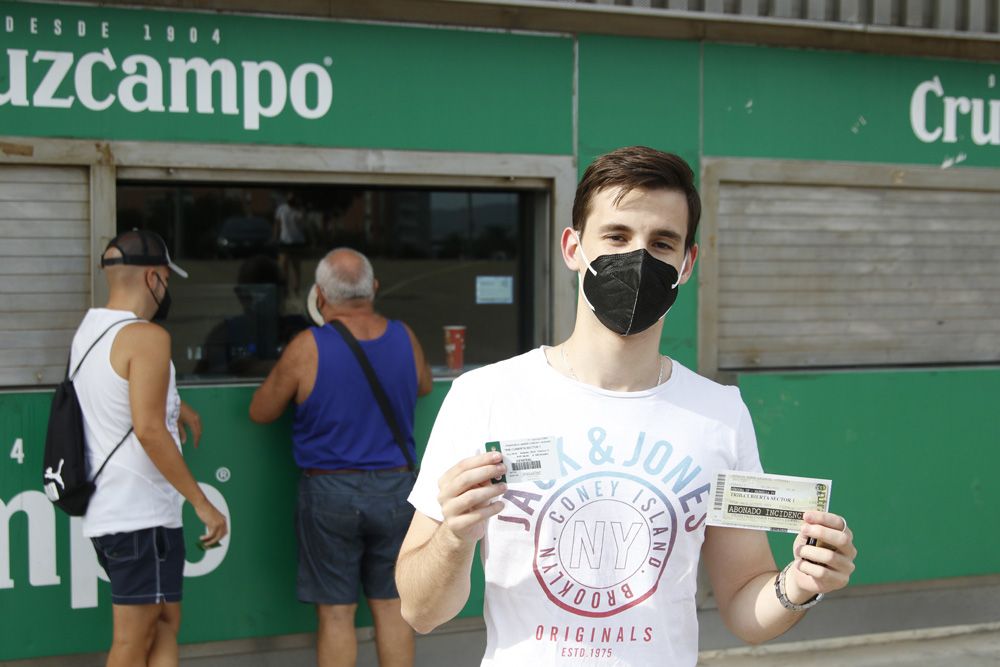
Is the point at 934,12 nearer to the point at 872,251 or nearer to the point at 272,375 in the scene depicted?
the point at 872,251

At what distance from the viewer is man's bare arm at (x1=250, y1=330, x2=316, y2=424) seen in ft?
13.7


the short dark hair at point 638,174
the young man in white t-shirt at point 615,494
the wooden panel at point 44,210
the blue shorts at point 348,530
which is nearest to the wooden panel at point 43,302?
the wooden panel at point 44,210

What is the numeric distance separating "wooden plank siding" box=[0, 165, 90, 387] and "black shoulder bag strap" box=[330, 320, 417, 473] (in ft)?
3.58

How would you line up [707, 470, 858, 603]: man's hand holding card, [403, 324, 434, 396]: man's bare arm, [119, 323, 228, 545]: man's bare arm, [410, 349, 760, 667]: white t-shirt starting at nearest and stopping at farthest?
[707, 470, 858, 603]: man's hand holding card
[410, 349, 760, 667]: white t-shirt
[119, 323, 228, 545]: man's bare arm
[403, 324, 434, 396]: man's bare arm

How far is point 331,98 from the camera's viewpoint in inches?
177

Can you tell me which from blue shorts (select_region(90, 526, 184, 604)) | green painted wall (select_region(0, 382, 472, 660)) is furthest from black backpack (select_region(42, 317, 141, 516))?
green painted wall (select_region(0, 382, 472, 660))

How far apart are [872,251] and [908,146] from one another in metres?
0.58

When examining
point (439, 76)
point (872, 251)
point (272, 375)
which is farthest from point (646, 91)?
point (272, 375)

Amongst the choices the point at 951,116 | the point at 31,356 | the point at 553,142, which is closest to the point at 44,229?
the point at 31,356

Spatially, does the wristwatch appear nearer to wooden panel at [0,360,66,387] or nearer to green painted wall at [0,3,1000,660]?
green painted wall at [0,3,1000,660]

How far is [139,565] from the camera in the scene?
3.69 m

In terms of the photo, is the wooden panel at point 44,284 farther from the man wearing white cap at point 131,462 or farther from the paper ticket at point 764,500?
the paper ticket at point 764,500

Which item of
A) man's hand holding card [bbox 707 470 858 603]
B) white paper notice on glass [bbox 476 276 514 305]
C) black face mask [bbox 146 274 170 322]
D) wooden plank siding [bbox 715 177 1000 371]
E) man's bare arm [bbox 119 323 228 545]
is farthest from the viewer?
wooden plank siding [bbox 715 177 1000 371]

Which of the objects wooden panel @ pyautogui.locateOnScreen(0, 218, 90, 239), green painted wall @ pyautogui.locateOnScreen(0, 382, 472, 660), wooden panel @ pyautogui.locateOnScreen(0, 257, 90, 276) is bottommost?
green painted wall @ pyautogui.locateOnScreen(0, 382, 472, 660)
